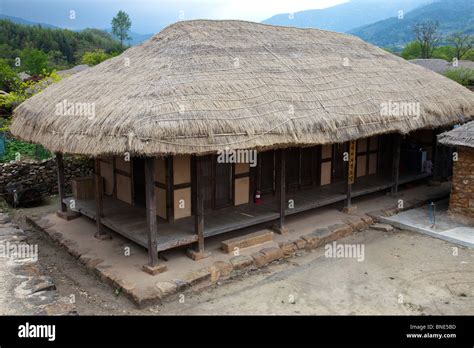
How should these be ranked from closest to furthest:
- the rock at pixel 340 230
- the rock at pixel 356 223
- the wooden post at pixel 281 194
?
1. the wooden post at pixel 281 194
2. the rock at pixel 340 230
3. the rock at pixel 356 223

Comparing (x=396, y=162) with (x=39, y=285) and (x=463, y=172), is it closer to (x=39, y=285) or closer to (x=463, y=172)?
(x=463, y=172)

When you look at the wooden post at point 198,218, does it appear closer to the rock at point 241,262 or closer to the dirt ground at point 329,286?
the rock at point 241,262

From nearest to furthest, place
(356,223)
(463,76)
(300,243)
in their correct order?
1. (300,243)
2. (356,223)
3. (463,76)

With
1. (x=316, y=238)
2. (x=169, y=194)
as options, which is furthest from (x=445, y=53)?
(x=169, y=194)

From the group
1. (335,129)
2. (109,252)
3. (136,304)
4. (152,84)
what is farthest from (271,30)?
(136,304)

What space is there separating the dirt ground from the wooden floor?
3.53ft

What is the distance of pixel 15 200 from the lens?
1252 cm

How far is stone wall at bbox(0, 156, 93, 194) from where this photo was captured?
13.2 m

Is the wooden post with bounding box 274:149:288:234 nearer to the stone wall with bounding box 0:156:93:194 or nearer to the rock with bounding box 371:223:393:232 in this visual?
the rock with bounding box 371:223:393:232

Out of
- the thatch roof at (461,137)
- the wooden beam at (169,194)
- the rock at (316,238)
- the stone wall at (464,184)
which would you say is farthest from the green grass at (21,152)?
the stone wall at (464,184)

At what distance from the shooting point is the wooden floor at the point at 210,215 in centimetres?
852

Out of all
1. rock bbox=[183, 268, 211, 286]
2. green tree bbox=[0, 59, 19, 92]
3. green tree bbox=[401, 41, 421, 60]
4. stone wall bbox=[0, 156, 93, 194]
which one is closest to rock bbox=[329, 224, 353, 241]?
rock bbox=[183, 268, 211, 286]

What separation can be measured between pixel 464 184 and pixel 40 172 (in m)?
12.3

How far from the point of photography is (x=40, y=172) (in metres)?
13.6
